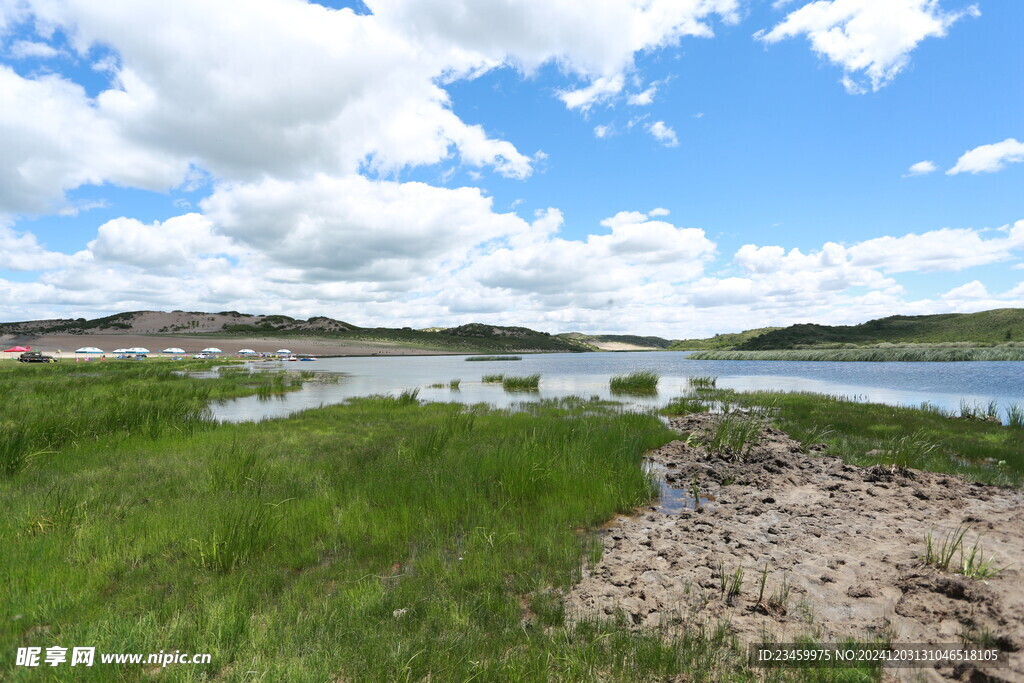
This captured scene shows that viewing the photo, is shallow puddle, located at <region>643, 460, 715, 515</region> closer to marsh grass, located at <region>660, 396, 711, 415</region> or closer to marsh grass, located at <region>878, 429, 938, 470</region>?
marsh grass, located at <region>878, 429, 938, 470</region>

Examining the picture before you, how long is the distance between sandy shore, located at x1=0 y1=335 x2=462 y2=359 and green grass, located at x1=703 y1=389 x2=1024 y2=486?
147946mm

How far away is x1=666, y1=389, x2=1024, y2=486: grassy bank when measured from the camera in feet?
43.3

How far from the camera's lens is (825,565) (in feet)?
22.2

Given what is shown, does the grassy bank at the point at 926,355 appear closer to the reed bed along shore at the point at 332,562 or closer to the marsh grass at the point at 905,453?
the marsh grass at the point at 905,453

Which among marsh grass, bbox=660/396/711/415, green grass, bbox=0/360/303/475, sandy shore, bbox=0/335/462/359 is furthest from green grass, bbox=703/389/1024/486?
sandy shore, bbox=0/335/462/359

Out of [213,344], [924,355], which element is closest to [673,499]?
[924,355]

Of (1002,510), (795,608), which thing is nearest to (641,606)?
(795,608)

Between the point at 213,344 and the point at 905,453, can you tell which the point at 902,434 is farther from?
the point at 213,344

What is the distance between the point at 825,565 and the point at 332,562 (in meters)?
7.88

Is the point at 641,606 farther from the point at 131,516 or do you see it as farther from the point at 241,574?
the point at 131,516

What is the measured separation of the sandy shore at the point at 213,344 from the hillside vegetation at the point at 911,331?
138044 mm

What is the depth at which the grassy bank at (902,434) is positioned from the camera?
43.3ft

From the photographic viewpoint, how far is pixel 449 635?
5.01m

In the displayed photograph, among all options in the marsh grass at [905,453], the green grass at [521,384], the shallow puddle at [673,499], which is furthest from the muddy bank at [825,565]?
the green grass at [521,384]
